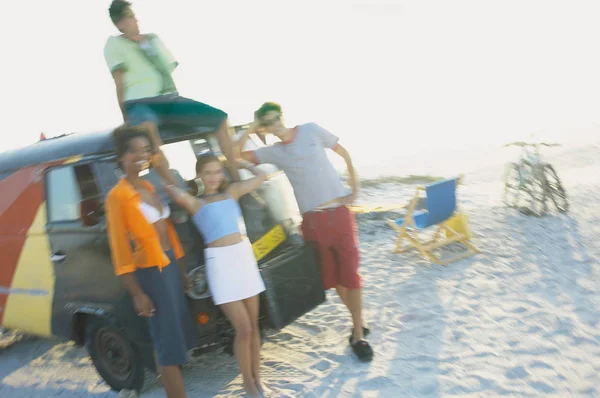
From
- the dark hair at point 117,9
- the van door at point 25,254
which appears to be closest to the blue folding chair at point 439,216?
the dark hair at point 117,9

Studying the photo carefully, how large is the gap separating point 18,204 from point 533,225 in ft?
21.7

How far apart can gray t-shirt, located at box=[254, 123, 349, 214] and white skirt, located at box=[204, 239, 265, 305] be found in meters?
0.83

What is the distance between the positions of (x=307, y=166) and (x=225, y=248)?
1.02 m

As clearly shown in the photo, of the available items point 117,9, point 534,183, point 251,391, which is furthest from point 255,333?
point 534,183

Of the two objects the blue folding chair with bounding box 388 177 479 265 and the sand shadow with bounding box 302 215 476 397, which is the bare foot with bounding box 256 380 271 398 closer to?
the sand shadow with bounding box 302 215 476 397

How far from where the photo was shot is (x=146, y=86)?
436 centimetres

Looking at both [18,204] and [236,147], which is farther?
[18,204]

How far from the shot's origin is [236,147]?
427 centimetres

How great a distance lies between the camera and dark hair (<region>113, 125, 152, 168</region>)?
3250mm

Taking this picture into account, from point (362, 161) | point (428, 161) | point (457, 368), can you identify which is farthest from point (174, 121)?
point (362, 161)

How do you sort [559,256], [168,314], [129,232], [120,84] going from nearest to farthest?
[129,232] < [168,314] < [120,84] < [559,256]

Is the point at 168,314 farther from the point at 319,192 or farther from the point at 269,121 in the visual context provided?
the point at 269,121

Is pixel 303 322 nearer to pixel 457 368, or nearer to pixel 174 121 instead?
pixel 457 368

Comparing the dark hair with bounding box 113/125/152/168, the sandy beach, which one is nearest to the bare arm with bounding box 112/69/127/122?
the dark hair with bounding box 113/125/152/168
